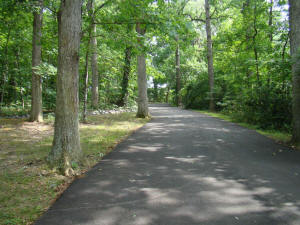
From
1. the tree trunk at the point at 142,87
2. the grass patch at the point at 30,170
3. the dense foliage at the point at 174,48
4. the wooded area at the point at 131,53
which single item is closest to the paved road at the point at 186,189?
the grass patch at the point at 30,170

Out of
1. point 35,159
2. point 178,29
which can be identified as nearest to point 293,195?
point 178,29

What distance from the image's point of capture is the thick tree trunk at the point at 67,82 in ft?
15.0

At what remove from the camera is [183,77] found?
36.9m

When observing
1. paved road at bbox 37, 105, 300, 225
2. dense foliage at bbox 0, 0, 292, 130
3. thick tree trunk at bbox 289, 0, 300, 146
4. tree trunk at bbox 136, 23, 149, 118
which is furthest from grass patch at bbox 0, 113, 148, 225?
thick tree trunk at bbox 289, 0, 300, 146

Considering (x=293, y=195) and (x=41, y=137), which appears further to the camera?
(x=41, y=137)

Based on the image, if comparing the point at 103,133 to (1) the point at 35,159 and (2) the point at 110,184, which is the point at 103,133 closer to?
(1) the point at 35,159

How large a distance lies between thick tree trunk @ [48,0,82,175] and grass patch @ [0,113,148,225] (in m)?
0.40

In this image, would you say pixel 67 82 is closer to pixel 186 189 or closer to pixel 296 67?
pixel 186 189

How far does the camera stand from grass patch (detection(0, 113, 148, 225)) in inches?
120

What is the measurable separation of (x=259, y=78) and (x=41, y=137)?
38.1 feet

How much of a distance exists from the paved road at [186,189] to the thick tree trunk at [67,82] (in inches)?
33.5

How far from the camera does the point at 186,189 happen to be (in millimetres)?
3645

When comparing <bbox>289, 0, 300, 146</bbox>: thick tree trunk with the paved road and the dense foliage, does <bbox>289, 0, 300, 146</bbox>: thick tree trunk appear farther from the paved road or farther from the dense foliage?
the paved road

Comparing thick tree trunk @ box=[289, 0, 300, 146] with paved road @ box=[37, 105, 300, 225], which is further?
thick tree trunk @ box=[289, 0, 300, 146]
